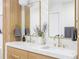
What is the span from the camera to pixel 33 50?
222 cm

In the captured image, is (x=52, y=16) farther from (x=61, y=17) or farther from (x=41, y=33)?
(x=41, y=33)

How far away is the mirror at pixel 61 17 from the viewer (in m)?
2.38

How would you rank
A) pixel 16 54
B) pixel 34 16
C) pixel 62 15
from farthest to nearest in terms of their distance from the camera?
pixel 34 16 < pixel 16 54 < pixel 62 15

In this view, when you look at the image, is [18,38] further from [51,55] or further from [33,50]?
[51,55]

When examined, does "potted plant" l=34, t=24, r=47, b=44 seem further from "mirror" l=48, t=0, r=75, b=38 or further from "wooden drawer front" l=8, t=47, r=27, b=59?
→ "wooden drawer front" l=8, t=47, r=27, b=59

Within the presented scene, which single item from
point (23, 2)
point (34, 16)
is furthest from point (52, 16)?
point (23, 2)

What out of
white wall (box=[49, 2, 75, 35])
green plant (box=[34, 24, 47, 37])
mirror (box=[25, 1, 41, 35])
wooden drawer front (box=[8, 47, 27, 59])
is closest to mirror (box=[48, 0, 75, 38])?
white wall (box=[49, 2, 75, 35])

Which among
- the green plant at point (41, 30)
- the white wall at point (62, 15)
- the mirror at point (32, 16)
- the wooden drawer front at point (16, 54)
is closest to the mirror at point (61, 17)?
the white wall at point (62, 15)

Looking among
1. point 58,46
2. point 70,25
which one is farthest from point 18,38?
point 70,25

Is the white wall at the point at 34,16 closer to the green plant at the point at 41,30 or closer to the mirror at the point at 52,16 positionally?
the mirror at the point at 52,16

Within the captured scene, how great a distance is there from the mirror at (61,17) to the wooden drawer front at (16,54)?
66 cm

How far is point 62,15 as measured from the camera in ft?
8.29

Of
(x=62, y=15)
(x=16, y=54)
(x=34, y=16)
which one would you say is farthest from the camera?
(x=34, y=16)

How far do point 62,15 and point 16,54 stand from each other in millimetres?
1131
